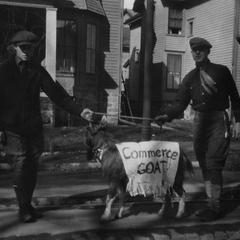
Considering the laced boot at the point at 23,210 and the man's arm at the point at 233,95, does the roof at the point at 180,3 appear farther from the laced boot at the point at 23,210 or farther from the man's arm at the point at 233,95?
the laced boot at the point at 23,210

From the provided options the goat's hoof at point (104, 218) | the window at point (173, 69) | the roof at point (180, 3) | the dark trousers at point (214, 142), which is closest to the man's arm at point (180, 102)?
the dark trousers at point (214, 142)

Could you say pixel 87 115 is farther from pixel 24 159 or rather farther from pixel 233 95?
pixel 233 95

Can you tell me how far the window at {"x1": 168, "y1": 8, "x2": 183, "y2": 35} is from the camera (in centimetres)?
3142

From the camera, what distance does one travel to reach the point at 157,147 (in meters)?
6.01

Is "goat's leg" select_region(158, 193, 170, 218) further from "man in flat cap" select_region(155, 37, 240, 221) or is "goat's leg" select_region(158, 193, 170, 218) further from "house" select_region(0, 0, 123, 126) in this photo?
"house" select_region(0, 0, 123, 126)

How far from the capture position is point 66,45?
2123 cm

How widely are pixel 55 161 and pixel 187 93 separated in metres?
5.13

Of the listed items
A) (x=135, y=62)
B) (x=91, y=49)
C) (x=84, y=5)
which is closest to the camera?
(x=84, y=5)

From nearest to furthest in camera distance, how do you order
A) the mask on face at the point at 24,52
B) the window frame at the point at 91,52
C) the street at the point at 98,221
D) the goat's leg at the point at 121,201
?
the street at the point at 98,221 < the mask on face at the point at 24,52 < the goat's leg at the point at 121,201 < the window frame at the point at 91,52

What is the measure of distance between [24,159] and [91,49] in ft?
54.2

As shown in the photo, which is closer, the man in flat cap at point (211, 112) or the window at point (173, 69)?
the man in flat cap at point (211, 112)

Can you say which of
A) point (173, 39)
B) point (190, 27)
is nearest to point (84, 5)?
point (173, 39)

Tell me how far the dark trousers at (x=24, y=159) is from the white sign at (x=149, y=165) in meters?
0.94

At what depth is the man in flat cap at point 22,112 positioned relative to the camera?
562cm
